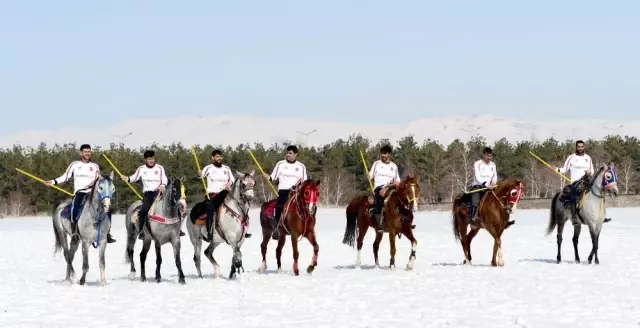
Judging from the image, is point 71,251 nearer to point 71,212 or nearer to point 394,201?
point 71,212

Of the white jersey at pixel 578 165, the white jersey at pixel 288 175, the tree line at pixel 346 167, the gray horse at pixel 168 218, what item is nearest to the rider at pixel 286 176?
the white jersey at pixel 288 175

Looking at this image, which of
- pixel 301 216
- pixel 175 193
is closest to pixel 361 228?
pixel 301 216

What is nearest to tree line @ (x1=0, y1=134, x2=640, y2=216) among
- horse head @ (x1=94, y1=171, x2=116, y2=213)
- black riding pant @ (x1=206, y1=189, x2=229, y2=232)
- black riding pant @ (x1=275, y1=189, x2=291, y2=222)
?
black riding pant @ (x1=275, y1=189, x2=291, y2=222)

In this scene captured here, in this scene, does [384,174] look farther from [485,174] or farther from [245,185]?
[245,185]

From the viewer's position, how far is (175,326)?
44.1 feet

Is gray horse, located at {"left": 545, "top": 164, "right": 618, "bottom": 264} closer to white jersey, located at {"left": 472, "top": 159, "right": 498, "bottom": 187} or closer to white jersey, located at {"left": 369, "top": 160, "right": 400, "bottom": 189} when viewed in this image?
white jersey, located at {"left": 472, "top": 159, "right": 498, "bottom": 187}

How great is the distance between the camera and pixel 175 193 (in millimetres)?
19359

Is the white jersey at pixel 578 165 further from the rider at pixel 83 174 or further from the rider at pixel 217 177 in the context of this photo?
the rider at pixel 83 174

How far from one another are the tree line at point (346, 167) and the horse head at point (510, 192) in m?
70.2

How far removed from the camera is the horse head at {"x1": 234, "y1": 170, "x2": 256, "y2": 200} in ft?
63.9

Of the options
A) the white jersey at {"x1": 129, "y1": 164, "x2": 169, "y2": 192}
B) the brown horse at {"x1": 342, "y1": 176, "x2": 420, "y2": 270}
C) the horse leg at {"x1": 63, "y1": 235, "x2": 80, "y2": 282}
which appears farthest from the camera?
the brown horse at {"x1": 342, "y1": 176, "x2": 420, "y2": 270}

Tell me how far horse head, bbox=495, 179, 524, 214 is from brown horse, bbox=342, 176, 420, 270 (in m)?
2.32

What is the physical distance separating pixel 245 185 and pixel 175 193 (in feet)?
4.76

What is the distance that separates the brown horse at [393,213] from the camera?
826 inches
